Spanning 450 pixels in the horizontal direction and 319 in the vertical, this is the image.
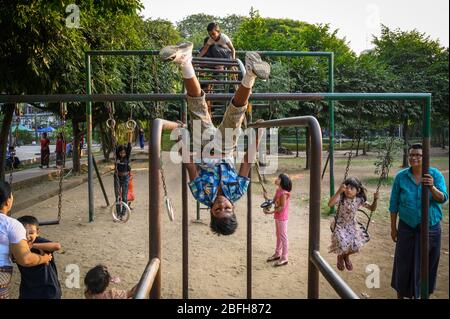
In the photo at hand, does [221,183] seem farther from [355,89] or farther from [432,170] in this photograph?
[355,89]

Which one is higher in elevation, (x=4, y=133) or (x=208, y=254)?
(x=4, y=133)

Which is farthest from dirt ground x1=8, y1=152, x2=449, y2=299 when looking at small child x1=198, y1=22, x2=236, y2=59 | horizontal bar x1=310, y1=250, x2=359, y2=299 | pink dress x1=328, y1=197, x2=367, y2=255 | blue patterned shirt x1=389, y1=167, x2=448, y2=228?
small child x1=198, y1=22, x2=236, y2=59

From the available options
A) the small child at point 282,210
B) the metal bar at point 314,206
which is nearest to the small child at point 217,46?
the small child at point 282,210

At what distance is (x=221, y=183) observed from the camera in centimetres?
293

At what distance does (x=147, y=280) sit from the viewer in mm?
1591

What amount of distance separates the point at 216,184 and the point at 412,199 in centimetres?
169

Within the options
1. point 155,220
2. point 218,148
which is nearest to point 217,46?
point 218,148

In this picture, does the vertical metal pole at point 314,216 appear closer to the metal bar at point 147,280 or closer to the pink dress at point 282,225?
the metal bar at point 147,280

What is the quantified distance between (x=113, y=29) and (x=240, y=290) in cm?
652

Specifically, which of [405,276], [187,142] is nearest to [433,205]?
[405,276]

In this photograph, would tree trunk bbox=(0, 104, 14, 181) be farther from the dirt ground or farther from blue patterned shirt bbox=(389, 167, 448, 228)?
blue patterned shirt bbox=(389, 167, 448, 228)

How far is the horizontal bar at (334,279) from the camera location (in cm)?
151

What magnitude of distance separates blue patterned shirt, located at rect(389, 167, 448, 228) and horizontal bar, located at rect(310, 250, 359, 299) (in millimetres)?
1778

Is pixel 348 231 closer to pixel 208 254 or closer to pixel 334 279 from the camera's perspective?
pixel 208 254
